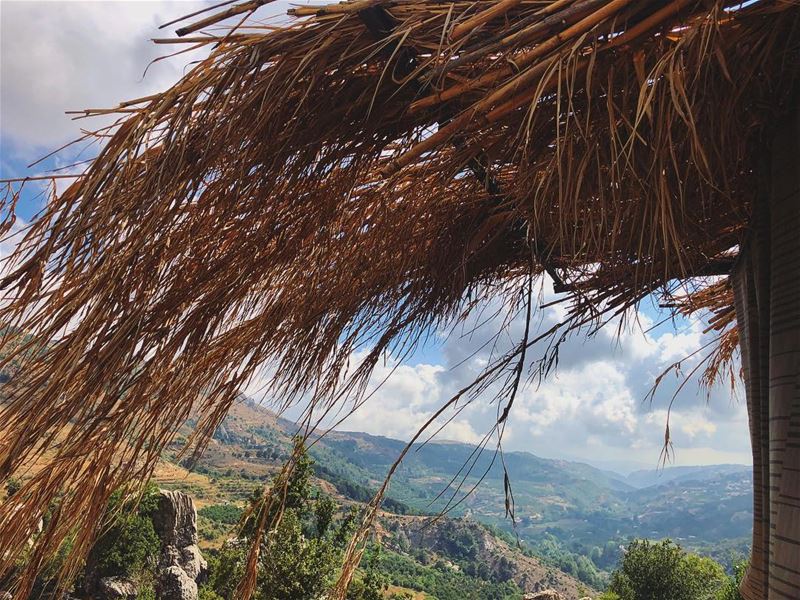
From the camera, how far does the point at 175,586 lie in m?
19.1

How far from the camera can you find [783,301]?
1.90 ft

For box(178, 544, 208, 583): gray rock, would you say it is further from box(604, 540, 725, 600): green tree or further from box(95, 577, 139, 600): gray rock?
box(604, 540, 725, 600): green tree

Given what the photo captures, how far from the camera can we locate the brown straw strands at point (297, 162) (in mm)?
461

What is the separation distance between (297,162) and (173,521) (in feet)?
83.7

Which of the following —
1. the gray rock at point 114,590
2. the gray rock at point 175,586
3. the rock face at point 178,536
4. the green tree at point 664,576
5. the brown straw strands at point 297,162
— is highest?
the brown straw strands at point 297,162

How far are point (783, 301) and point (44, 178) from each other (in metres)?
0.85

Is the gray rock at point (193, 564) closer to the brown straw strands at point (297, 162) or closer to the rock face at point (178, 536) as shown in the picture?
the rock face at point (178, 536)

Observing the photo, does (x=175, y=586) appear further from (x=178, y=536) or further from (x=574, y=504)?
(x=574, y=504)

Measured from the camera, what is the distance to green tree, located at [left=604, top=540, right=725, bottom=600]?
19.2 metres

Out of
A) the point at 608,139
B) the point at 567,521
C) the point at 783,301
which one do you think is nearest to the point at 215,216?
the point at 608,139

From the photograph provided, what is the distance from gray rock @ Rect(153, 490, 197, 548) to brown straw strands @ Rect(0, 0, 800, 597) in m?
24.3

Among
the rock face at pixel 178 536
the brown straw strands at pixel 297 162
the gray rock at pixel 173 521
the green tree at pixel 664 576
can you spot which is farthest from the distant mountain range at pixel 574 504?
the brown straw strands at pixel 297 162

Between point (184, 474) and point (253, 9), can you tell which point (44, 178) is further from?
point (184, 474)

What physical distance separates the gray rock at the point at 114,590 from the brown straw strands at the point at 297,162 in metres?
23.9
